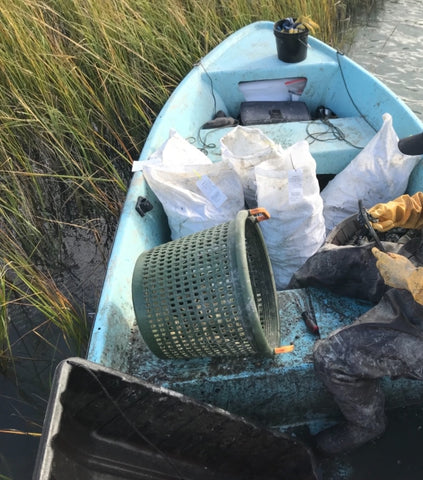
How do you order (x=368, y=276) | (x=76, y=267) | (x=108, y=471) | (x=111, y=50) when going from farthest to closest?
(x=111, y=50) < (x=76, y=267) < (x=368, y=276) < (x=108, y=471)

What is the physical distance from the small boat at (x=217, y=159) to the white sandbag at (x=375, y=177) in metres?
0.16

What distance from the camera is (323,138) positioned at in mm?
3150

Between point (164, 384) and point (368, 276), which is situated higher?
point (368, 276)

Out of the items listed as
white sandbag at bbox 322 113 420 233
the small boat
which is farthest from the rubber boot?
white sandbag at bbox 322 113 420 233

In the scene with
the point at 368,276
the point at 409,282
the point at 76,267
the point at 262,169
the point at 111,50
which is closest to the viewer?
the point at 409,282

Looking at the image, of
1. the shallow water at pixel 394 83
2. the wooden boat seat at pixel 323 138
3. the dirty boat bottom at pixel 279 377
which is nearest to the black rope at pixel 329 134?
the wooden boat seat at pixel 323 138

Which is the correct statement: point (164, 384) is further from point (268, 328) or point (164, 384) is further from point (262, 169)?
point (262, 169)

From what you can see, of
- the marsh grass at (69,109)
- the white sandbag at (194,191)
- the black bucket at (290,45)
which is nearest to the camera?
the white sandbag at (194,191)

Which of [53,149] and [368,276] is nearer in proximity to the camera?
[368,276]

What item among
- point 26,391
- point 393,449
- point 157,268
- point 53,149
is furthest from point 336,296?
point 53,149

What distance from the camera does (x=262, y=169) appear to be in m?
2.38

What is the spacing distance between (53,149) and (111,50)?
2.73 ft

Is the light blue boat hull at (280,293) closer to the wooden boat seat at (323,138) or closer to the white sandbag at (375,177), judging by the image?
the wooden boat seat at (323,138)

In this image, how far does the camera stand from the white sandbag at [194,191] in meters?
2.42
